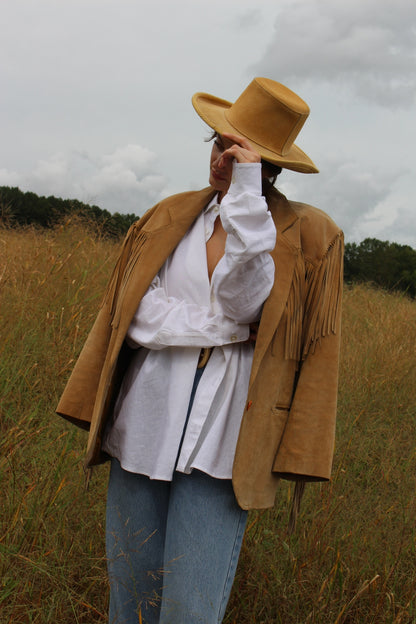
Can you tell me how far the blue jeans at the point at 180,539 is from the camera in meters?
1.62

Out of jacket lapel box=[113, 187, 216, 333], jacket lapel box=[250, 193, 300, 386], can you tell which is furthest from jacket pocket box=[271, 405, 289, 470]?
jacket lapel box=[113, 187, 216, 333]

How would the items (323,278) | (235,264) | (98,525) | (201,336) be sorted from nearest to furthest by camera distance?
(235,264) < (201,336) < (323,278) < (98,525)

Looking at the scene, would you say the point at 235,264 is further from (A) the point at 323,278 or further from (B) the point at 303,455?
(B) the point at 303,455

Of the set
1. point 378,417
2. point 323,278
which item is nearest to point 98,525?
point 323,278

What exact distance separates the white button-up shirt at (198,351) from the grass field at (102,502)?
1.75 feet

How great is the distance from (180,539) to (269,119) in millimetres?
1275

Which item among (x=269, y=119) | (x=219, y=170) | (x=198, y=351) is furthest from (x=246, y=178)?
(x=198, y=351)

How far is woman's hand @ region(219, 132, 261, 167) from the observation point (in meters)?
1.60

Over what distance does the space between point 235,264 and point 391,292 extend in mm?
8372

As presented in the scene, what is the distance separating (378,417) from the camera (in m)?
4.70

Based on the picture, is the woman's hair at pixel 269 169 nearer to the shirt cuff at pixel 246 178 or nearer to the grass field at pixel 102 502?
the shirt cuff at pixel 246 178

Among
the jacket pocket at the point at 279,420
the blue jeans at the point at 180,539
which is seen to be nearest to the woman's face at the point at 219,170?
the jacket pocket at the point at 279,420

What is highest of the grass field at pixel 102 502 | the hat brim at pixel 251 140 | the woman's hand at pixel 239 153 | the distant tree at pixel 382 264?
the distant tree at pixel 382 264

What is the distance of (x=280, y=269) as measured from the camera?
173cm
